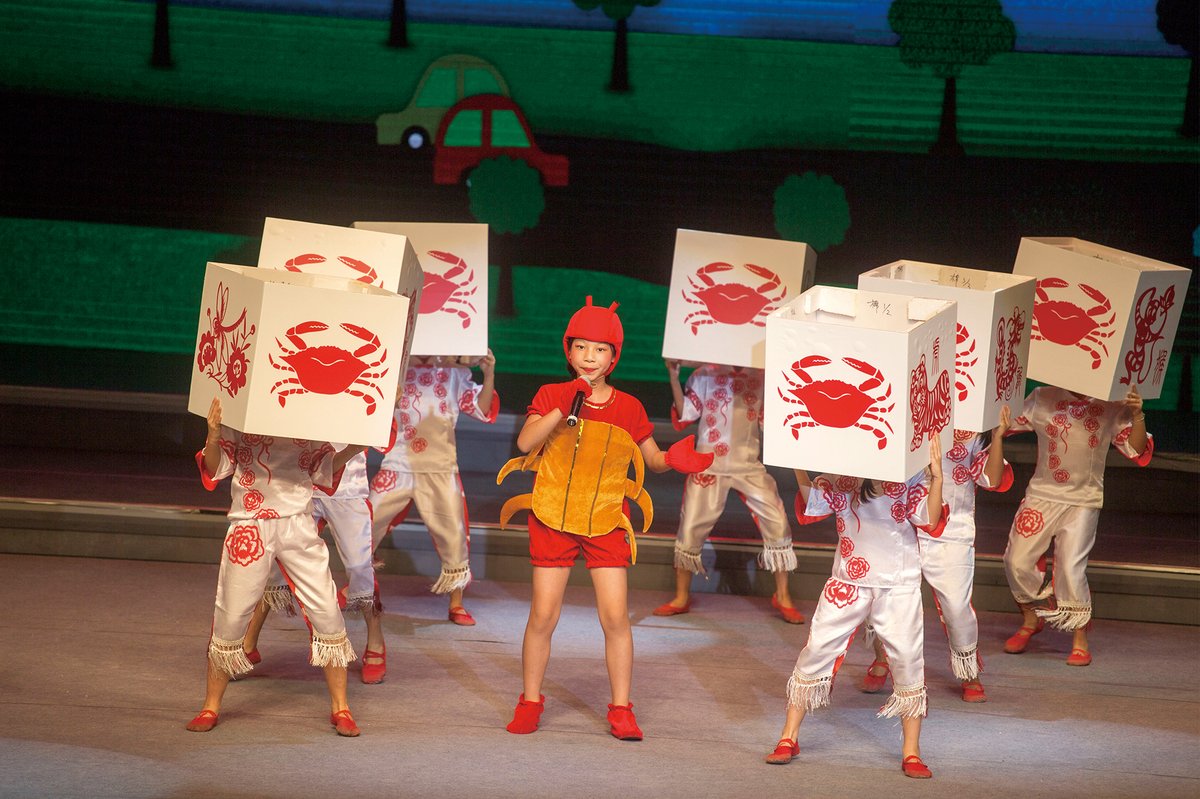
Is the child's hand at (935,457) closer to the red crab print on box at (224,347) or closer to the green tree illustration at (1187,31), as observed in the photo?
the red crab print on box at (224,347)

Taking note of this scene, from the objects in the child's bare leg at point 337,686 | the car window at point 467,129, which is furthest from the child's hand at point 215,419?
the car window at point 467,129

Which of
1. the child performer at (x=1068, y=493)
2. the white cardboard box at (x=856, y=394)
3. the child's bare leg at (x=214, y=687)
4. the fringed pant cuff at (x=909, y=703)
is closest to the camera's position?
the white cardboard box at (x=856, y=394)

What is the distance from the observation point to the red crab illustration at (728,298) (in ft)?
17.6

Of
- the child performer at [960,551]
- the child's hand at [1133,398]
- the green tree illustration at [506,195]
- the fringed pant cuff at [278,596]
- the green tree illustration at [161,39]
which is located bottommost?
the fringed pant cuff at [278,596]

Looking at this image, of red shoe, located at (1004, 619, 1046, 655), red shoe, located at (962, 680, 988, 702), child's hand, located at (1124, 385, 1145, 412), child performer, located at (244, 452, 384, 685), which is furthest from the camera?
red shoe, located at (1004, 619, 1046, 655)

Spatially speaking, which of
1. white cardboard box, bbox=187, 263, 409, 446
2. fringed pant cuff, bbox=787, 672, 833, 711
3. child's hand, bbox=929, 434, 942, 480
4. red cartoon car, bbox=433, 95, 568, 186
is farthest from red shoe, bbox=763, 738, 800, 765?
red cartoon car, bbox=433, 95, 568, 186

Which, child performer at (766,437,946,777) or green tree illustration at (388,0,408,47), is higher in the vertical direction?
green tree illustration at (388,0,408,47)

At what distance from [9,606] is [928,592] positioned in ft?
12.6

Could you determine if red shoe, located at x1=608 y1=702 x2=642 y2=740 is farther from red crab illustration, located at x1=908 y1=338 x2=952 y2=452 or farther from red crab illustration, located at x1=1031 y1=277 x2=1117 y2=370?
red crab illustration, located at x1=1031 y1=277 x2=1117 y2=370

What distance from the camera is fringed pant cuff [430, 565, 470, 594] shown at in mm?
5316

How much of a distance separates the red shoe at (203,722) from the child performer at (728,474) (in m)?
2.07

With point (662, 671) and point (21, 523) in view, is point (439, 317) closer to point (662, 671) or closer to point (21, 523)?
point (662, 671)

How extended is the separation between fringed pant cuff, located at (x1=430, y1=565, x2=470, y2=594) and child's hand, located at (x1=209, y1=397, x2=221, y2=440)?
163 cm

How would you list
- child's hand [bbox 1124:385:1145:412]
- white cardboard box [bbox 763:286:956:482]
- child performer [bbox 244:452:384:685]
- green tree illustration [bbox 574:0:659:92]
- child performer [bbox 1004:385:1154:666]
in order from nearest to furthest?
1. white cardboard box [bbox 763:286:956:482]
2. child performer [bbox 244:452:384:685]
3. child's hand [bbox 1124:385:1145:412]
4. child performer [bbox 1004:385:1154:666]
5. green tree illustration [bbox 574:0:659:92]
